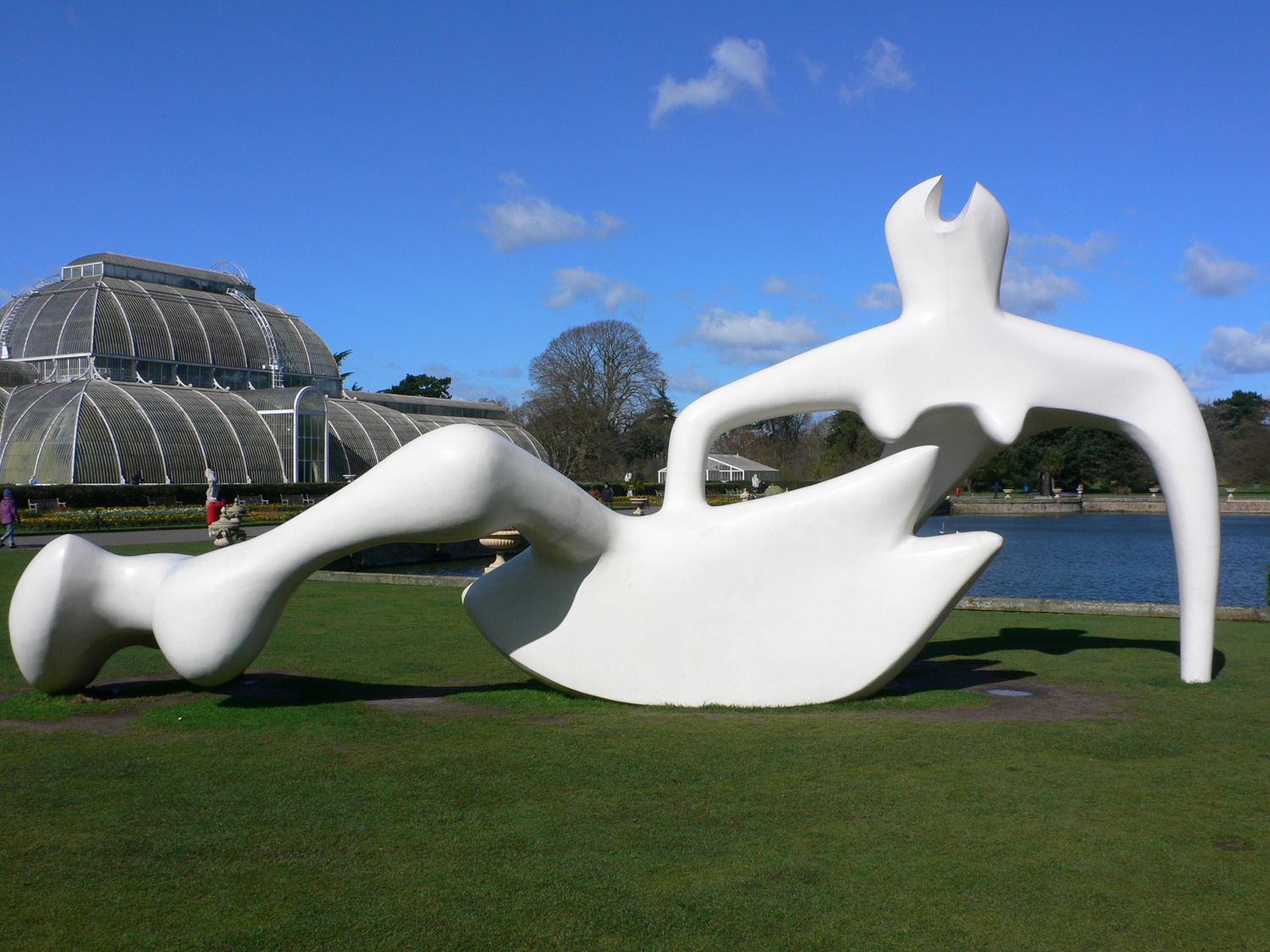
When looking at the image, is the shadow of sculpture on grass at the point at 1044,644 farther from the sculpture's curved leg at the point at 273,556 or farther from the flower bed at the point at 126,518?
the flower bed at the point at 126,518

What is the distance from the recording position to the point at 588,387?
5456 cm

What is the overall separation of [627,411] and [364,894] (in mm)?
51435

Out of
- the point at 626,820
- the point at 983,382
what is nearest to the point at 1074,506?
the point at 983,382

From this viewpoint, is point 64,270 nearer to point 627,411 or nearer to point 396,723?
point 627,411

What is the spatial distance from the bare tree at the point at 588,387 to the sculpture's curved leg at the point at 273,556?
47458 mm

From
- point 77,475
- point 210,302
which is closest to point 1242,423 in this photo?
point 210,302

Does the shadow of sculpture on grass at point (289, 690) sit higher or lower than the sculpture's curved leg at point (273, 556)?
lower

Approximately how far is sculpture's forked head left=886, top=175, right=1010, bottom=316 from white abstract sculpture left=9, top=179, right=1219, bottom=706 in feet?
0.05

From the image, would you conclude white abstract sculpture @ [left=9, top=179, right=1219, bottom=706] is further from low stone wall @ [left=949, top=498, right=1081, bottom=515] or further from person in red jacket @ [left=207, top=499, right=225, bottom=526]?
low stone wall @ [left=949, top=498, right=1081, bottom=515]

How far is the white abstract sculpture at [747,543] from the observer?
620cm

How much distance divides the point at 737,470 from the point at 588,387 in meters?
17.2

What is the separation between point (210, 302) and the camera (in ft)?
155

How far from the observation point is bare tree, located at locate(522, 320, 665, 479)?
178ft

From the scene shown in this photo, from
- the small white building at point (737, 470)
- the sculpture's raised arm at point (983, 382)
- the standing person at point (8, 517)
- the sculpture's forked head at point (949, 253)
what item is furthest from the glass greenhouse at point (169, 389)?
the sculpture's forked head at point (949, 253)
